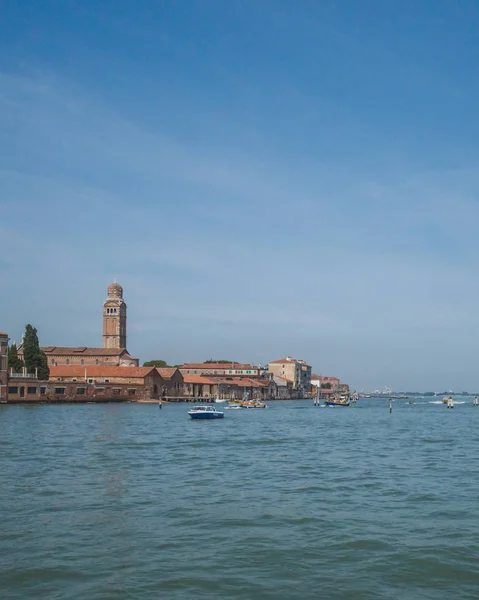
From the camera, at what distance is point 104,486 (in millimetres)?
20859

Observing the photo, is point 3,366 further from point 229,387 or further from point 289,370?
point 289,370

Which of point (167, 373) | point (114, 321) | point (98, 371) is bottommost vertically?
point (167, 373)

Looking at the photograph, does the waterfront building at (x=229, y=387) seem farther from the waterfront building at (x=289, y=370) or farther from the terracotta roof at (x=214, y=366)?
the waterfront building at (x=289, y=370)

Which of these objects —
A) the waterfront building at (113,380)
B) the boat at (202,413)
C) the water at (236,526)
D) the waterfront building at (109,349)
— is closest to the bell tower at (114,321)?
the waterfront building at (109,349)

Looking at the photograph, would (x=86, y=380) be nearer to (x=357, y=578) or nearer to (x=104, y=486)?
(x=104, y=486)

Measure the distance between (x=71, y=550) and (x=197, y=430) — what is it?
122 feet

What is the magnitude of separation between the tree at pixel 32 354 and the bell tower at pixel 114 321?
50147mm

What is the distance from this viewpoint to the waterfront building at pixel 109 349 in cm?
13200

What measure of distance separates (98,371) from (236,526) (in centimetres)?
9379

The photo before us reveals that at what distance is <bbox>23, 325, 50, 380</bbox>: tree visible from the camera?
91.6m

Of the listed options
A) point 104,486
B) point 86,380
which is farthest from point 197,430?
point 86,380

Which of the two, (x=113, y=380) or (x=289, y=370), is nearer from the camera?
(x=113, y=380)

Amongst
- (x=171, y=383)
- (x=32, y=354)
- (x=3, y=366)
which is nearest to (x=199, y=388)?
(x=171, y=383)

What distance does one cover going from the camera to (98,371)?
10669 centimetres
